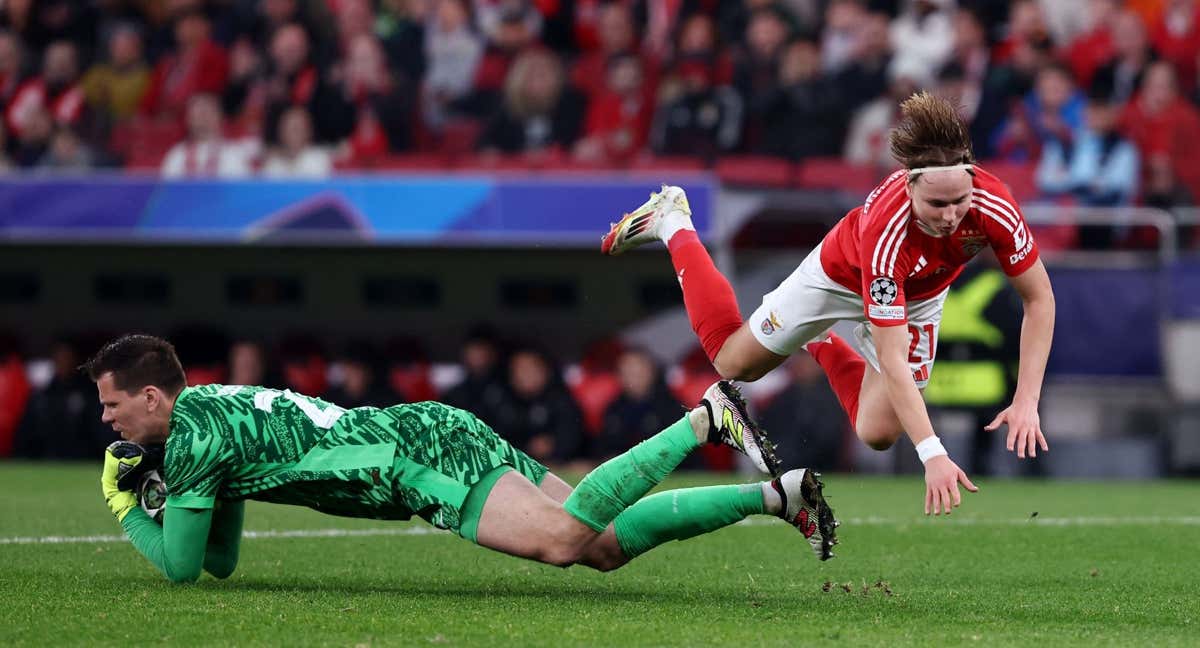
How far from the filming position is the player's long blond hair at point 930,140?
5.75 metres

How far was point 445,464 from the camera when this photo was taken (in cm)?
579

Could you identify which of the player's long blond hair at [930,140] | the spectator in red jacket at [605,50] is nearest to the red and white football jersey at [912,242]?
the player's long blond hair at [930,140]

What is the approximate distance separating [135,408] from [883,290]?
2.53 meters

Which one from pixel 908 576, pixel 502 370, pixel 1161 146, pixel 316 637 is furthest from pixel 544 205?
pixel 316 637

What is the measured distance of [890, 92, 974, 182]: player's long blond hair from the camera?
575 centimetres

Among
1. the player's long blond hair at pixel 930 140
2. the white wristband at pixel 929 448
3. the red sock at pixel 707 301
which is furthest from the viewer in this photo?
the red sock at pixel 707 301

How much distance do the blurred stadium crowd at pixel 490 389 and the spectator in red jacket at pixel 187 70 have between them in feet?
7.68

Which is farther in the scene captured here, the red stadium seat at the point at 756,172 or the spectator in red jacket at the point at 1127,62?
the spectator in red jacket at the point at 1127,62

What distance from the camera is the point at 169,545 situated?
A: 5.82m

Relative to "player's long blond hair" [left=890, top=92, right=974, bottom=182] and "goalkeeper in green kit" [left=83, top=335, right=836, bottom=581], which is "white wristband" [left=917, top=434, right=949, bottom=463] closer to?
"goalkeeper in green kit" [left=83, top=335, right=836, bottom=581]

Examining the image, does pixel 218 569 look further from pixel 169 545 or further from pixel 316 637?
pixel 316 637

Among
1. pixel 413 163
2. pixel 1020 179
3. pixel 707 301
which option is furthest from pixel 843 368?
pixel 413 163

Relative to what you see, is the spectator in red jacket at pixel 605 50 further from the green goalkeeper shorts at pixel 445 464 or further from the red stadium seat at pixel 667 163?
the green goalkeeper shorts at pixel 445 464

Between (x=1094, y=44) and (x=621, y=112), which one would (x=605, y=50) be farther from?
(x=1094, y=44)
